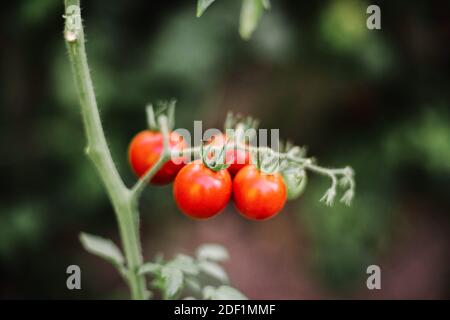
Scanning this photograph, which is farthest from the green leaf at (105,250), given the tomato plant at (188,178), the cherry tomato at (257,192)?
the cherry tomato at (257,192)

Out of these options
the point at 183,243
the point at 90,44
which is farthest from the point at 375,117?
the point at 90,44

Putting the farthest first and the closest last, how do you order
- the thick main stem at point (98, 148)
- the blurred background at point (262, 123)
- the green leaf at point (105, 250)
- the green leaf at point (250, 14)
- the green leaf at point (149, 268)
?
the blurred background at point (262, 123) < the green leaf at point (105, 250) < the green leaf at point (149, 268) < the thick main stem at point (98, 148) < the green leaf at point (250, 14)

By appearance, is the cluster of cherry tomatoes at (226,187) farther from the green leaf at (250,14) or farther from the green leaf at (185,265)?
the green leaf at (250,14)

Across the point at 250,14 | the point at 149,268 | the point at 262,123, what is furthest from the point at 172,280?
the point at 262,123

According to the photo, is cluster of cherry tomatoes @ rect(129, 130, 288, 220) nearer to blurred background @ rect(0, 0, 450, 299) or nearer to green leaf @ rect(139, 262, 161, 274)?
→ green leaf @ rect(139, 262, 161, 274)

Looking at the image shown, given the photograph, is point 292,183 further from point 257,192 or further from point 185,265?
point 185,265
